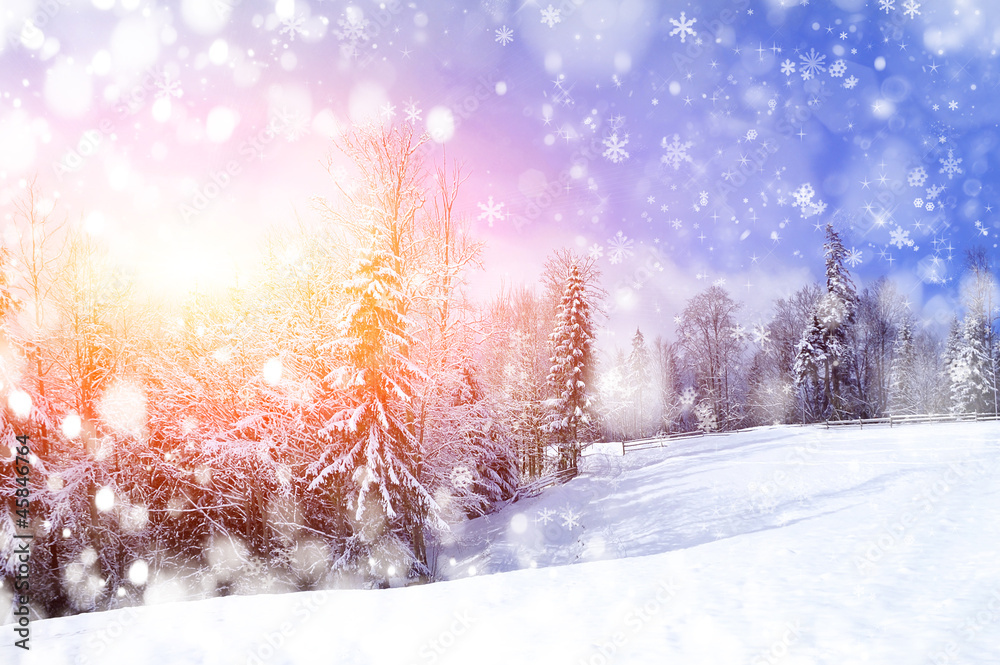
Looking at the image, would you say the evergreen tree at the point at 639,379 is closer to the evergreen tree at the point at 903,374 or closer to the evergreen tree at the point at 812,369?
the evergreen tree at the point at 812,369

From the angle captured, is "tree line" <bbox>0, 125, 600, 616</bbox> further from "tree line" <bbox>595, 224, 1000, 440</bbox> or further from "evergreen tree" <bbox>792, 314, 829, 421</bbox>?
"evergreen tree" <bbox>792, 314, 829, 421</bbox>

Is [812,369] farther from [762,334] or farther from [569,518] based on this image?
[569,518]

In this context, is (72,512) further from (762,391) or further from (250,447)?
(762,391)

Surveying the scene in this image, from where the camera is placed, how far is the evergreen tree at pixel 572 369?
87.6 ft

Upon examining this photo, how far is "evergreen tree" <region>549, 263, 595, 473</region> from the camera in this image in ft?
87.6

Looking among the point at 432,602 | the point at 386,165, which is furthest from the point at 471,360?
the point at 432,602

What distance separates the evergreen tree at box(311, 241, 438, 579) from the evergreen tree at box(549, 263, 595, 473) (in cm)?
1450

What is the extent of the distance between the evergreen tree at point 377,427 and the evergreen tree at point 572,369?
14.5 m

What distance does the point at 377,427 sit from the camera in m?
12.7

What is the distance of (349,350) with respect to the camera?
42.3ft

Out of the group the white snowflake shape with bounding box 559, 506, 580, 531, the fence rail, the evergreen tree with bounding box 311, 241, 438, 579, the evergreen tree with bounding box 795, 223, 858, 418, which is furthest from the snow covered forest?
the evergreen tree with bounding box 795, 223, 858, 418

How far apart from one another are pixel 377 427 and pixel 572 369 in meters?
15.8

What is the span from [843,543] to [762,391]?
158ft

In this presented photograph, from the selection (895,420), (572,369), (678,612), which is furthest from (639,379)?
(678,612)
